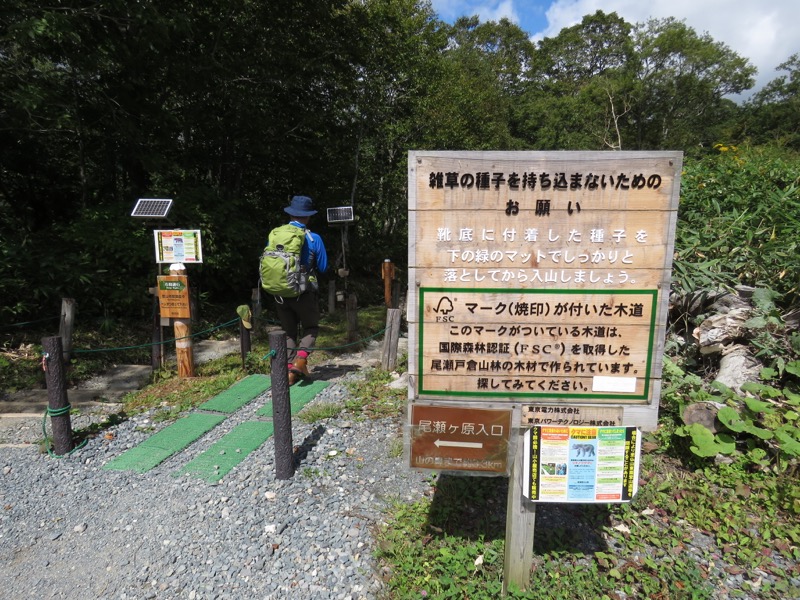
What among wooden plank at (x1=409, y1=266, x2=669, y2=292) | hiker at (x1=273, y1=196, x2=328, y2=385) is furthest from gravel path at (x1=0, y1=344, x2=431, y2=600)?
wooden plank at (x1=409, y1=266, x2=669, y2=292)

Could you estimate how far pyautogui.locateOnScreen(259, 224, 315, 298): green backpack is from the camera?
15.8 feet

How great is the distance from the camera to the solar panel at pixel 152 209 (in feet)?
19.3

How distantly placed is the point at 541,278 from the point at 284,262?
322 cm

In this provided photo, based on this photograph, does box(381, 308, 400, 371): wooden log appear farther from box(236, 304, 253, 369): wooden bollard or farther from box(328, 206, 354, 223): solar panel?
box(328, 206, 354, 223): solar panel

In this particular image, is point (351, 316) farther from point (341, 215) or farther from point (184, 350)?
point (341, 215)

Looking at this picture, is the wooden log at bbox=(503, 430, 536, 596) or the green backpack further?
the green backpack

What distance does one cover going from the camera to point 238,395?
16.9 feet

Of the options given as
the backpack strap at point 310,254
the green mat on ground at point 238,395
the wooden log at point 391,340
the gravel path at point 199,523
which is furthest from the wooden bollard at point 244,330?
the gravel path at point 199,523

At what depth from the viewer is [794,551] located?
9.22ft

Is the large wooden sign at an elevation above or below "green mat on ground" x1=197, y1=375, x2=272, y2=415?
above

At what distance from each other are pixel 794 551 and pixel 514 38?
42.9 meters

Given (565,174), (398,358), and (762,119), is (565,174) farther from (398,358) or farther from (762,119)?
(762,119)

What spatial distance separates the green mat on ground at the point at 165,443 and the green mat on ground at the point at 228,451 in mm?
276

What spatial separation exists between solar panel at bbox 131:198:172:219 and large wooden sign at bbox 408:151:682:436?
Answer: 4891 millimetres
